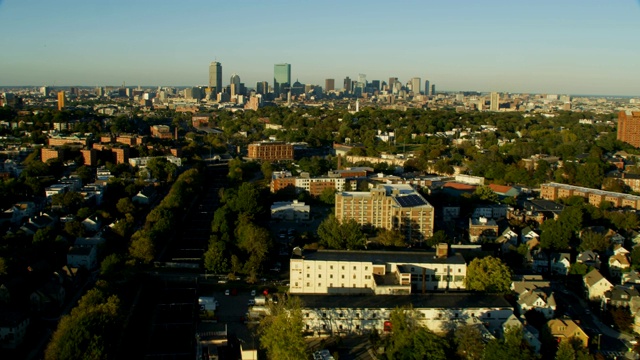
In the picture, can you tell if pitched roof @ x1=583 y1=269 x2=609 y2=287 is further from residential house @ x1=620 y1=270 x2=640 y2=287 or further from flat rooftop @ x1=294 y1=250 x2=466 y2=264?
flat rooftop @ x1=294 y1=250 x2=466 y2=264

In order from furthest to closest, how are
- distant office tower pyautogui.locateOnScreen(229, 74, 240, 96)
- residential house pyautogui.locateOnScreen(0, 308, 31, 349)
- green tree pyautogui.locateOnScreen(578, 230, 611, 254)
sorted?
distant office tower pyautogui.locateOnScreen(229, 74, 240, 96) < green tree pyautogui.locateOnScreen(578, 230, 611, 254) < residential house pyautogui.locateOnScreen(0, 308, 31, 349)

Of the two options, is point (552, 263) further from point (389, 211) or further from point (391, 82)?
point (391, 82)

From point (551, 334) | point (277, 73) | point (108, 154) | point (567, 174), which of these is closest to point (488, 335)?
point (551, 334)

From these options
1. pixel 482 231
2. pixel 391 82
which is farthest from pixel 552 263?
pixel 391 82

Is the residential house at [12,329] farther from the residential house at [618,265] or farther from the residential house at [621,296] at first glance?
the residential house at [618,265]

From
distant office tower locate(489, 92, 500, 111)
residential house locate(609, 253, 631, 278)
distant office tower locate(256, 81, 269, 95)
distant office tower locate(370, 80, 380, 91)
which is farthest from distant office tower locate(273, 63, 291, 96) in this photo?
residential house locate(609, 253, 631, 278)

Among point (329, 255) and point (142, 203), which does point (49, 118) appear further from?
point (329, 255)

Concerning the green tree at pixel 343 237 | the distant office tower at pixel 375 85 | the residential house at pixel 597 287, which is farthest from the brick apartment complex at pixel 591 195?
the distant office tower at pixel 375 85
